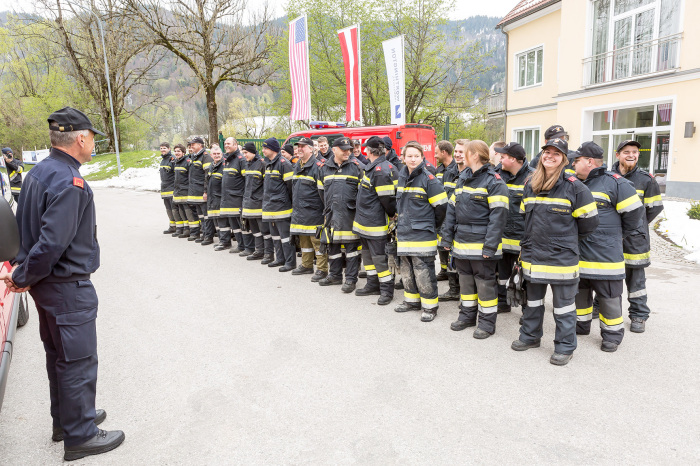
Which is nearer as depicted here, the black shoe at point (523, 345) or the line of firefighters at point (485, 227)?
the line of firefighters at point (485, 227)

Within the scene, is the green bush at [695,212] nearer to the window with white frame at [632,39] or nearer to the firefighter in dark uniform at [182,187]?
the window with white frame at [632,39]

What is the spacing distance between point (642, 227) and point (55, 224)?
5173mm

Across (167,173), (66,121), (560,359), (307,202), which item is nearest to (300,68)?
(167,173)

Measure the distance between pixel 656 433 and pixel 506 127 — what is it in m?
20.4

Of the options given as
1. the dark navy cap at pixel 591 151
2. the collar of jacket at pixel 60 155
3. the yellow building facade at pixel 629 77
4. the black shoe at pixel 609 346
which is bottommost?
the black shoe at pixel 609 346

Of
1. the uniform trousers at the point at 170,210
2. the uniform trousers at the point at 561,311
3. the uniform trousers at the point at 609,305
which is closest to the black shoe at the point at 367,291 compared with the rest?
the uniform trousers at the point at 561,311

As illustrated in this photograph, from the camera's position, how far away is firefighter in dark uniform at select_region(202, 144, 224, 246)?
364 inches

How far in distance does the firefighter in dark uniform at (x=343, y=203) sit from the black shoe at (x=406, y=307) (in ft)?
3.41

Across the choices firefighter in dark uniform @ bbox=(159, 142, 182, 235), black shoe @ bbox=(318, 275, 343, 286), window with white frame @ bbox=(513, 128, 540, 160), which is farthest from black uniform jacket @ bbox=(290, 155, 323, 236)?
window with white frame @ bbox=(513, 128, 540, 160)

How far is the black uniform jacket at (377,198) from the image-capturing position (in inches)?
231

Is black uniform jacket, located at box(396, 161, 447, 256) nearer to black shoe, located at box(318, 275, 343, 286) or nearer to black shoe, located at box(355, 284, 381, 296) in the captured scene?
black shoe, located at box(355, 284, 381, 296)

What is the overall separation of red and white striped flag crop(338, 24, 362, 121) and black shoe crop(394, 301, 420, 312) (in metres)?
10.9

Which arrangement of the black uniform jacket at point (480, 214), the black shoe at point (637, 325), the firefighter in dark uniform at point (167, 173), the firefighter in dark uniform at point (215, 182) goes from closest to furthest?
the black uniform jacket at point (480, 214) < the black shoe at point (637, 325) < the firefighter in dark uniform at point (215, 182) < the firefighter in dark uniform at point (167, 173)

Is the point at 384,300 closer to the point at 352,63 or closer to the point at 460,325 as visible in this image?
the point at 460,325
